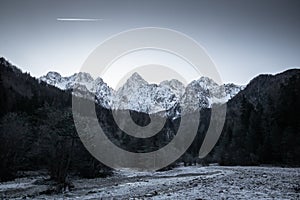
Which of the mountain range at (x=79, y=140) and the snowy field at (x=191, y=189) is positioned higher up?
the mountain range at (x=79, y=140)

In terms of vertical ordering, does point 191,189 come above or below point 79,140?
below

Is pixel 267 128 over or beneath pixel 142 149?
over

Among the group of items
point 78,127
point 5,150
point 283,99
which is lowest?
point 5,150

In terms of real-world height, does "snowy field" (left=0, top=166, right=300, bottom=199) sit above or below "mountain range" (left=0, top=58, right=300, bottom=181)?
below

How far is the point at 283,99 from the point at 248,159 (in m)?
14.3

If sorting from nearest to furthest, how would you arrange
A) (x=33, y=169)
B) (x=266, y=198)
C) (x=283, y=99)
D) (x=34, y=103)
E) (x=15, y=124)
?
1. (x=266, y=198)
2. (x=15, y=124)
3. (x=33, y=169)
4. (x=283, y=99)
5. (x=34, y=103)

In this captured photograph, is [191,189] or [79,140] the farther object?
[79,140]

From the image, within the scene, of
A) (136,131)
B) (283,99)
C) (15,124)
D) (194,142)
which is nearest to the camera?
(15,124)

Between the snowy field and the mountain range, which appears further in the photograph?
the mountain range

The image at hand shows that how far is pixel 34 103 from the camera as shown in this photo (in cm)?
6756

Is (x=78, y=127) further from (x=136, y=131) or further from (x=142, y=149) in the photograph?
(x=136, y=131)

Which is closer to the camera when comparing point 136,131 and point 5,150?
point 5,150

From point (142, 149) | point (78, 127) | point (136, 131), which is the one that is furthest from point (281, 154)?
point (78, 127)

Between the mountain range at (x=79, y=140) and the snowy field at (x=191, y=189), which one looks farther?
the mountain range at (x=79, y=140)
